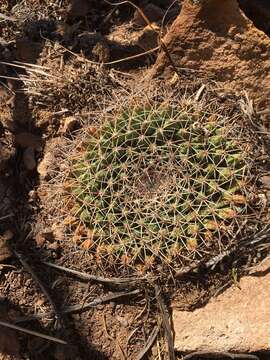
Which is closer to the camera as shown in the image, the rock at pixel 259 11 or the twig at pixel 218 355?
the twig at pixel 218 355

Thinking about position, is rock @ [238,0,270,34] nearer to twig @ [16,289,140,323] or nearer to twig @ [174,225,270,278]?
twig @ [174,225,270,278]

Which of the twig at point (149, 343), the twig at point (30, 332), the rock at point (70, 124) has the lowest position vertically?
the twig at point (149, 343)

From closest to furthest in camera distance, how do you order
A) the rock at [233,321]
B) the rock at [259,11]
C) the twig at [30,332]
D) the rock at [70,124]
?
the rock at [233,321], the twig at [30,332], the rock at [70,124], the rock at [259,11]

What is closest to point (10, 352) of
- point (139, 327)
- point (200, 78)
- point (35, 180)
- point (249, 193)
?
point (139, 327)

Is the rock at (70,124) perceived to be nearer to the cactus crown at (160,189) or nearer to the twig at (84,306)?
the cactus crown at (160,189)

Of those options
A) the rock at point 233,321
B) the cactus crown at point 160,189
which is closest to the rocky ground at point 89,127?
the rock at point 233,321

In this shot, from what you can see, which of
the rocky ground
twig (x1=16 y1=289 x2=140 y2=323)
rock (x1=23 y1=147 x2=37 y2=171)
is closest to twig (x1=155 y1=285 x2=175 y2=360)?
the rocky ground
